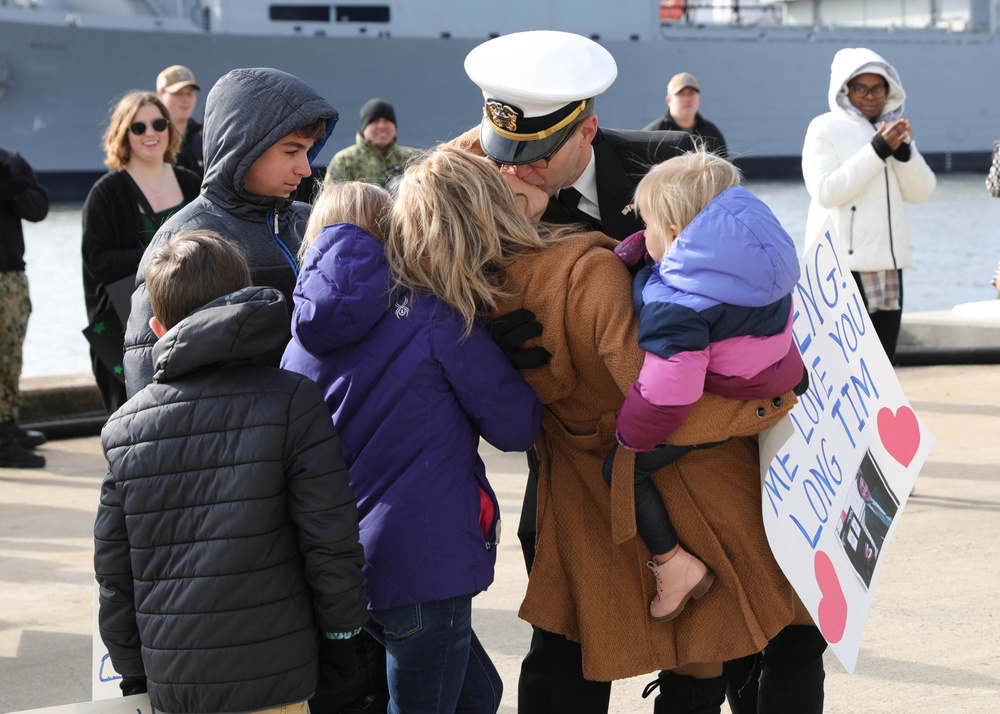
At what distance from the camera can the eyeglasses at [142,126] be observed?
559 centimetres

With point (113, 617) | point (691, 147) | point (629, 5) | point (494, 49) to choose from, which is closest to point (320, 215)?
point (494, 49)

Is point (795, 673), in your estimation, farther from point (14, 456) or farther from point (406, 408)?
point (14, 456)

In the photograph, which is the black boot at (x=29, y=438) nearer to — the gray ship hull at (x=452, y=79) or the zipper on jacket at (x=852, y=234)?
the zipper on jacket at (x=852, y=234)

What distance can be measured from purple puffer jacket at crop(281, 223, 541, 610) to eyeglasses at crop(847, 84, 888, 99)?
379 centimetres

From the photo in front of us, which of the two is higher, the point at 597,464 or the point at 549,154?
the point at 549,154

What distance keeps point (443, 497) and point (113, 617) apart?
664mm

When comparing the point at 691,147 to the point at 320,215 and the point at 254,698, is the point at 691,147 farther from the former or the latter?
the point at 254,698

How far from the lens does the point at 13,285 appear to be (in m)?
6.62

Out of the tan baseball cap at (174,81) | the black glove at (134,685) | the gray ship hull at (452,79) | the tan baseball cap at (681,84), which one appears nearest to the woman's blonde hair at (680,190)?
the black glove at (134,685)

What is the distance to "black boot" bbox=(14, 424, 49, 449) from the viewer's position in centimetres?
699

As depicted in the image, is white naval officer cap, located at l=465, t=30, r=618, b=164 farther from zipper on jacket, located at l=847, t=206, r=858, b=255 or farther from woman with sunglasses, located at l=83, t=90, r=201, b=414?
zipper on jacket, located at l=847, t=206, r=858, b=255

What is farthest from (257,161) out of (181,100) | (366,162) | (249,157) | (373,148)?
Answer: (373,148)

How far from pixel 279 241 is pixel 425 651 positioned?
1140mm

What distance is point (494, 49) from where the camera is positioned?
2.74 meters
